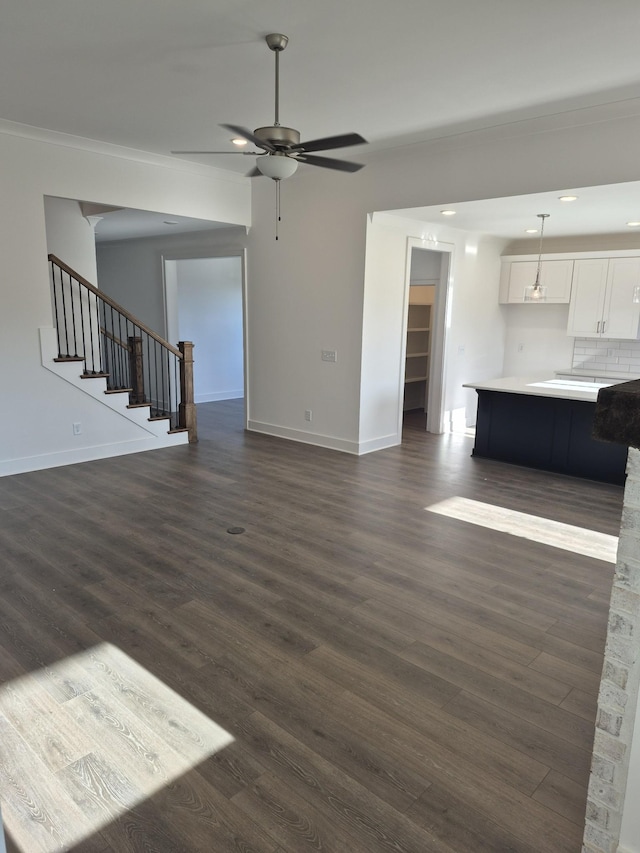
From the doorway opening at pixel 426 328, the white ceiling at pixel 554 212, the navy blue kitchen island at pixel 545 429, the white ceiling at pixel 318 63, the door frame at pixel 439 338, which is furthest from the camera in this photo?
the doorway opening at pixel 426 328

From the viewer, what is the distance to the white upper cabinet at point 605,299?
7.03 metres

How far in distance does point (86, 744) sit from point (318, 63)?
3.86 m

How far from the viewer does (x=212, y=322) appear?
9.94m

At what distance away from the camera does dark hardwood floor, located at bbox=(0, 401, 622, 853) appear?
1.81m

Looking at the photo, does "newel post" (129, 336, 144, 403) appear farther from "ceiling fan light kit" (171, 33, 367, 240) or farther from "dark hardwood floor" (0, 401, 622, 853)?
"ceiling fan light kit" (171, 33, 367, 240)

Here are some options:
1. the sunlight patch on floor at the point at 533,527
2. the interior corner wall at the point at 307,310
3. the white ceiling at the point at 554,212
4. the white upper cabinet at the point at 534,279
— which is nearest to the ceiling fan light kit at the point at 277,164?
the white ceiling at the point at 554,212

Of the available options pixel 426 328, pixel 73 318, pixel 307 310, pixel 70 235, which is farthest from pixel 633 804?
pixel 426 328

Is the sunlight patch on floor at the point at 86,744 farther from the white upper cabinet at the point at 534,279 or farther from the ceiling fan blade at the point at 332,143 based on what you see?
the white upper cabinet at the point at 534,279

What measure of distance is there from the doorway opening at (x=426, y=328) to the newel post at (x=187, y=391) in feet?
8.50

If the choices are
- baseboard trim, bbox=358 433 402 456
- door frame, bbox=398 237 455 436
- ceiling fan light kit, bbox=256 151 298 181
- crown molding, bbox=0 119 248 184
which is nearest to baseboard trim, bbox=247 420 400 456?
baseboard trim, bbox=358 433 402 456

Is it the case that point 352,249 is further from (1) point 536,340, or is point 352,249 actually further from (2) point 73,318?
(1) point 536,340

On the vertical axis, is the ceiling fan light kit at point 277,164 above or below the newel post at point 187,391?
above

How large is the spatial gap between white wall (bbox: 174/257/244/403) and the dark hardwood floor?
523cm

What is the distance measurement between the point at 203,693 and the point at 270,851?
790 mm
